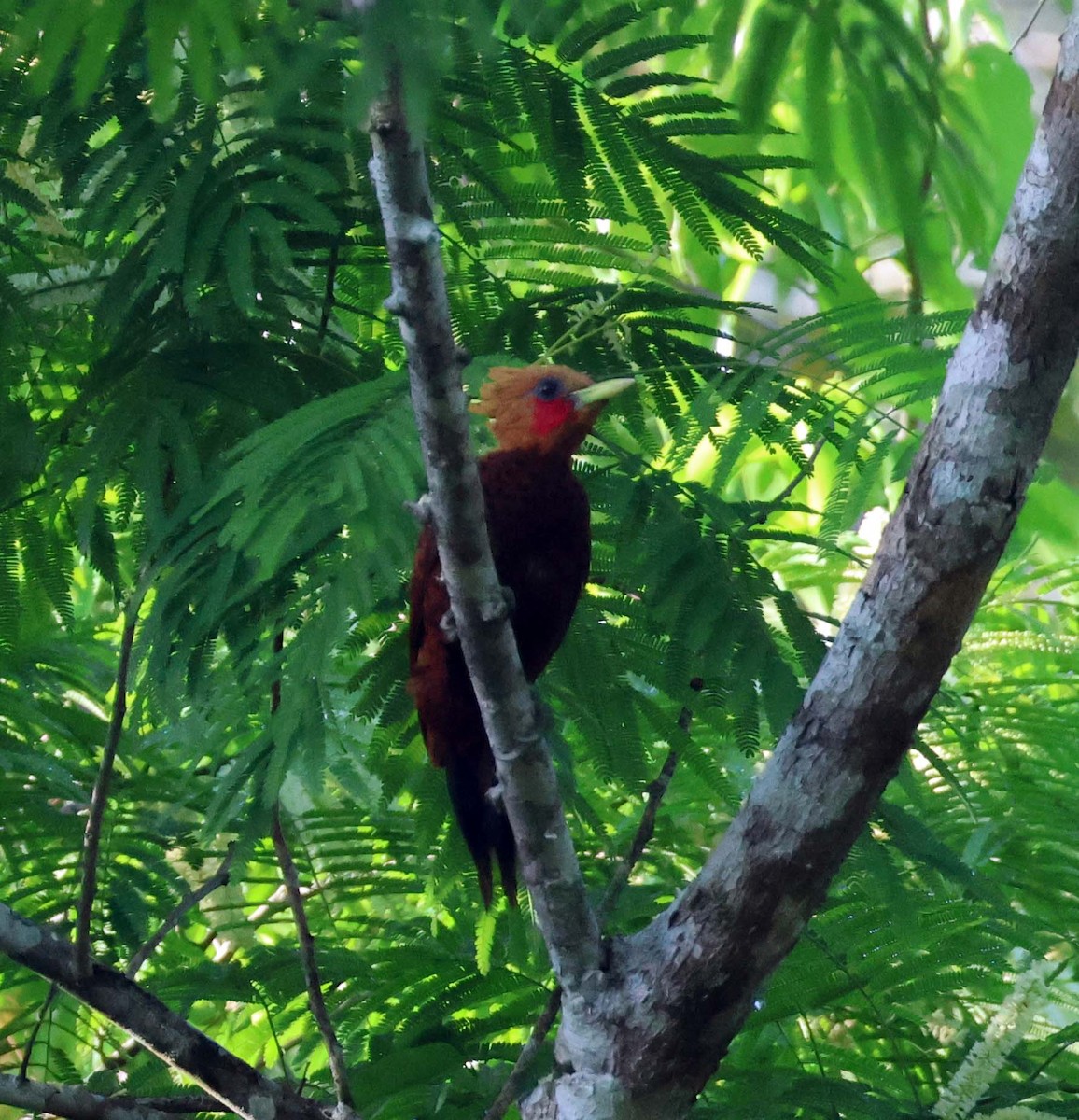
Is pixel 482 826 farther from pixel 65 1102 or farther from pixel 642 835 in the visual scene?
pixel 65 1102

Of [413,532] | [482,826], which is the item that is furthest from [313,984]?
[413,532]

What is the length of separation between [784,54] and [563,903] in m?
1.67

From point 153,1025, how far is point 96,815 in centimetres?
40

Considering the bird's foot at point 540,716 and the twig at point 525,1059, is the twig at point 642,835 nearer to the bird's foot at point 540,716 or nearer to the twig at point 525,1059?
the twig at point 525,1059

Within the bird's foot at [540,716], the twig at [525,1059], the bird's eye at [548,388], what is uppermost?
the bird's eye at [548,388]

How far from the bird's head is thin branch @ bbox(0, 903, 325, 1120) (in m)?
1.32

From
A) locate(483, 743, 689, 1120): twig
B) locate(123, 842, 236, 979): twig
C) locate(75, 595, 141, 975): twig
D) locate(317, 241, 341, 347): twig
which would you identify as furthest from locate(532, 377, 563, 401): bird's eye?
locate(123, 842, 236, 979): twig

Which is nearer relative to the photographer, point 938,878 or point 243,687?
point 243,687

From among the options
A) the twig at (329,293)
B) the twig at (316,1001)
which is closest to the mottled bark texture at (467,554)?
the twig at (316,1001)

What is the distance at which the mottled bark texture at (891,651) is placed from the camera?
6.96ft

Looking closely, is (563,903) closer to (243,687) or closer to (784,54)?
(243,687)

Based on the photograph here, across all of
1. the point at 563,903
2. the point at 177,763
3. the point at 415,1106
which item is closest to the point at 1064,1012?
the point at 563,903

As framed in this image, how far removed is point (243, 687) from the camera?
7.80 ft

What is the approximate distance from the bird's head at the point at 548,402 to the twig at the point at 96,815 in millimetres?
846
